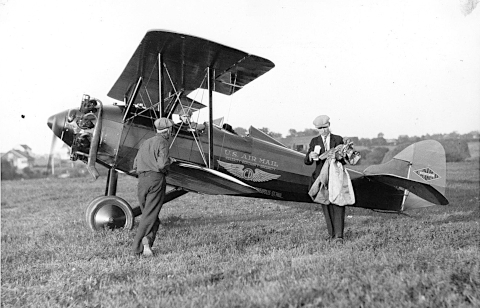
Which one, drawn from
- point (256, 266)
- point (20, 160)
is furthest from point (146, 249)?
point (20, 160)

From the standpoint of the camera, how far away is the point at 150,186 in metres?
5.20

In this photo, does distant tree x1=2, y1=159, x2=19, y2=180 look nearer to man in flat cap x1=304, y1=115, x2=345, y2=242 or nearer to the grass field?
the grass field

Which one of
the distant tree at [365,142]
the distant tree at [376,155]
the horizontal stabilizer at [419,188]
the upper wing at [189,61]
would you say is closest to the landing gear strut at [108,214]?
the upper wing at [189,61]

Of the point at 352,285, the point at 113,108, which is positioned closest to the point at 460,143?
the point at 113,108

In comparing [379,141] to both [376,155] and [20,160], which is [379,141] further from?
[20,160]

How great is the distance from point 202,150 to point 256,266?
3603 millimetres

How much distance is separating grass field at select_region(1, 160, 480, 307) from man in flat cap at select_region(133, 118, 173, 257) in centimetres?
28

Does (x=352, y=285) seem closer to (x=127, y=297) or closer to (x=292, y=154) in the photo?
(x=127, y=297)

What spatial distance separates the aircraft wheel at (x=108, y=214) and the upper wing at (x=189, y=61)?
2150mm

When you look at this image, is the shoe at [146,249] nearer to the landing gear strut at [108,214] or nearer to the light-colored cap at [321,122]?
the landing gear strut at [108,214]

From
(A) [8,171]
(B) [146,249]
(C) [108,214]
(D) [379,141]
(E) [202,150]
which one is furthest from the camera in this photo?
(A) [8,171]

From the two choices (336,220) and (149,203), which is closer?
(149,203)

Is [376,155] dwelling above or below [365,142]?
below

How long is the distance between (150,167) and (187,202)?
7737 millimetres
